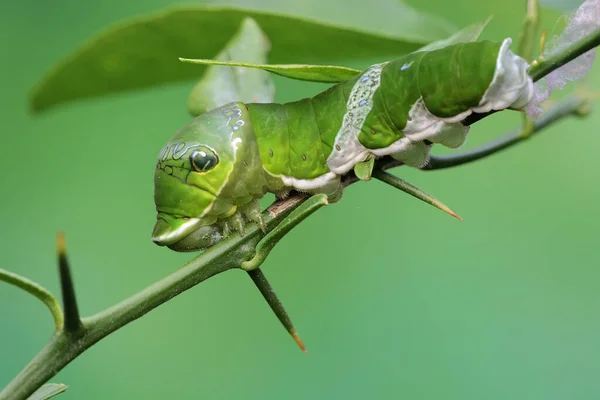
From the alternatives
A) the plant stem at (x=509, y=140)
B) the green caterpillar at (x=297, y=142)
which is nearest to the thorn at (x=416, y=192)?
the plant stem at (x=509, y=140)

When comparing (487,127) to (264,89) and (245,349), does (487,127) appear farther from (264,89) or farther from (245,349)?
(264,89)

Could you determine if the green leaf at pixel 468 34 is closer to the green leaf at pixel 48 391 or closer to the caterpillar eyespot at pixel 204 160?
the caterpillar eyespot at pixel 204 160

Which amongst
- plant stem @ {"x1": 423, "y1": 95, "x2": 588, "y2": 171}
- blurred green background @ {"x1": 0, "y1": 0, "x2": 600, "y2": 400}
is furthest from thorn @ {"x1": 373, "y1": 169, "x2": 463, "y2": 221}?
blurred green background @ {"x1": 0, "y1": 0, "x2": 600, "y2": 400}

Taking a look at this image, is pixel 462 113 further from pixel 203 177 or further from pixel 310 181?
pixel 203 177

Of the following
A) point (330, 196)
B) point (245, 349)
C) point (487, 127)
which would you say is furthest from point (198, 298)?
point (330, 196)

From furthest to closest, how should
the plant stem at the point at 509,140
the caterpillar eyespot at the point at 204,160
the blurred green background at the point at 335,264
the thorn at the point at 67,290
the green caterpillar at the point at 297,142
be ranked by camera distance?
1. the blurred green background at the point at 335,264
2. the caterpillar eyespot at the point at 204,160
3. the green caterpillar at the point at 297,142
4. the plant stem at the point at 509,140
5. the thorn at the point at 67,290

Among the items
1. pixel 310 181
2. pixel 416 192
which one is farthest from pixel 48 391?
pixel 310 181

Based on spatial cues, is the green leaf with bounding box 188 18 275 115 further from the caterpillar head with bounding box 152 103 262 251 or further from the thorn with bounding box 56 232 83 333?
the thorn with bounding box 56 232 83 333
